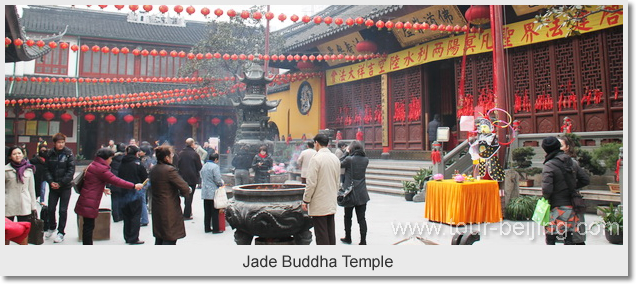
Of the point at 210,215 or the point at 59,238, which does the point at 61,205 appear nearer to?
the point at 59,238

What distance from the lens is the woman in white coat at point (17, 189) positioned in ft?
14.6

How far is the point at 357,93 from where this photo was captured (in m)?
15.2

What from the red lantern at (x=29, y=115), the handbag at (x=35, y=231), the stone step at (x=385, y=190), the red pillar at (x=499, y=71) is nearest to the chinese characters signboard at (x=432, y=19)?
the red pillar at (x=499, y=71)

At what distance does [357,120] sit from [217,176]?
9722 mm

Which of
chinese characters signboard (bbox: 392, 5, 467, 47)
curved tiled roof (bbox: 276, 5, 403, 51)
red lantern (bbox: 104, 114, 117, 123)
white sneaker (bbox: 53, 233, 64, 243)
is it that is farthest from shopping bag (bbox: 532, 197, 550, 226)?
red lantern (bbox: 104, 114, 117, 123)

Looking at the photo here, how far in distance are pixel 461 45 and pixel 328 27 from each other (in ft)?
21.5

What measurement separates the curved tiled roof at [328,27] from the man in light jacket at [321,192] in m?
7.66

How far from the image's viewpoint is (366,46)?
43.2ft

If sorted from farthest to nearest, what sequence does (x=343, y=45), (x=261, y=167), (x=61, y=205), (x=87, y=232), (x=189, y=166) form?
(x=343, y=45), (x=261, y=167), (x=189, y=166), (x=61, y=205), (x=87, y=232)

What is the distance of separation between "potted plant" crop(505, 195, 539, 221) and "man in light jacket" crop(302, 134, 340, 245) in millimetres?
3803

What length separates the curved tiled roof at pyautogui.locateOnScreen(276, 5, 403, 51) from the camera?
37.8 ft

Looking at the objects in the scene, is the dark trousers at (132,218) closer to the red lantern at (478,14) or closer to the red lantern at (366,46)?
the red lantern at (478,14)

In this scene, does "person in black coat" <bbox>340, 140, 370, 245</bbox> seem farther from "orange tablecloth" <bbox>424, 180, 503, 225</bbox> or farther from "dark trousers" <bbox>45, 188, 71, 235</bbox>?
"dark trousers" <bbox>45, 188, 71, 235</bbox>

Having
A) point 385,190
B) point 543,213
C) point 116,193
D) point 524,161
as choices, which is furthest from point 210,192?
point 524,161
